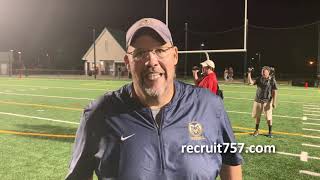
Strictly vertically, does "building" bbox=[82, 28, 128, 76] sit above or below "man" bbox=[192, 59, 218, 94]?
above

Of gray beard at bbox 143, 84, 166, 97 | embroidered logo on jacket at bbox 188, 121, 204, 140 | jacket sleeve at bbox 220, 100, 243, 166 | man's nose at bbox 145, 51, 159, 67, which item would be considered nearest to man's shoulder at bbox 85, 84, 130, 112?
gray beard at bbox 143, 84, 166, 97

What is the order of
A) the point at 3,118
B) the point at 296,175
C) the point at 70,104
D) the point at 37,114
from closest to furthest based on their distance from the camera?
the point at 296,175 < the point at 3,118 < the point at 37,114 < the point at 70,104

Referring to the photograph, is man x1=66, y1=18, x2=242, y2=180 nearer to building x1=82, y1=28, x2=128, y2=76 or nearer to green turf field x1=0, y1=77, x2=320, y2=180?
green turf field x1=0, y1=77, x2=320, y2=180

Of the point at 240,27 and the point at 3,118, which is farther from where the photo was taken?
the point at 240,27

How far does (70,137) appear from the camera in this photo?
32.2ft

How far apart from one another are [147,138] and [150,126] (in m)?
0.07

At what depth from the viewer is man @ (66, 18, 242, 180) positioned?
6.94 ft

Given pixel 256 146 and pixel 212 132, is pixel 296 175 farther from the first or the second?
pixel 212 132

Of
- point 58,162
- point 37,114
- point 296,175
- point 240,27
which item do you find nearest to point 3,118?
point 37,114

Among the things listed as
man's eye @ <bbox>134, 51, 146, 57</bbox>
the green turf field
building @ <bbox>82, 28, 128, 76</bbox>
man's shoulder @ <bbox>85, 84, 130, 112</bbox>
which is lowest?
the green turf field

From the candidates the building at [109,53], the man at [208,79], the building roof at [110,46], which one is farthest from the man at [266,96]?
the building roof at [110,46]

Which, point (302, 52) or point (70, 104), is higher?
point (302, 52)

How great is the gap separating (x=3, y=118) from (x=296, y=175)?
10446 mm

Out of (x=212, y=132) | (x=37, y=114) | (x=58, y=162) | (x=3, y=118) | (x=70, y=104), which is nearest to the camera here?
(x=212, y=132)
